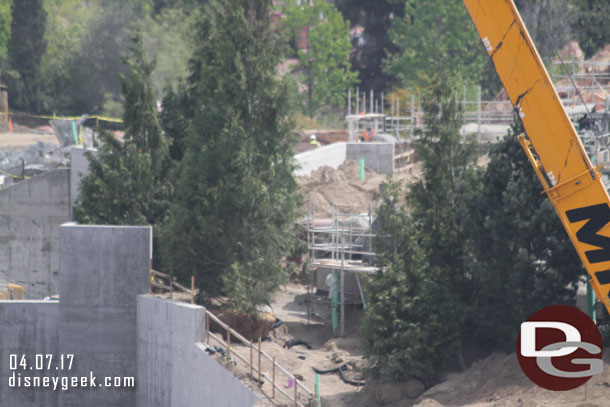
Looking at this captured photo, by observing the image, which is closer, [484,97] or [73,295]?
[73,295]

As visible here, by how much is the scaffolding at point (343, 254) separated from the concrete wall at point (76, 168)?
8.43 meters

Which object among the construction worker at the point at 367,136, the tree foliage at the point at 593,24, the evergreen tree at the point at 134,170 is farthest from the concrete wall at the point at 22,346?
the construction worker at the point at 367,136

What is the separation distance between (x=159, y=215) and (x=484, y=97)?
37372 mm

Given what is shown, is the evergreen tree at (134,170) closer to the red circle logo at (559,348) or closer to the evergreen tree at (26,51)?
the red circle logo at (559,348)

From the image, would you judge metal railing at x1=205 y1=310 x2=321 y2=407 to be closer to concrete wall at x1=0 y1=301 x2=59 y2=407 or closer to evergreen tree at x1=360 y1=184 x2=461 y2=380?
evergreen tree at x1=360 y1=184 x2=461 y2=380

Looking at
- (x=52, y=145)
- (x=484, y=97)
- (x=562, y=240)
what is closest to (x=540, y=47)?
(x=484, y=97)

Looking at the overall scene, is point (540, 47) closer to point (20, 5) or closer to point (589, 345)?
point (20, 5)

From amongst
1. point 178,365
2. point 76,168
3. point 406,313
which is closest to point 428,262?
point 406,313

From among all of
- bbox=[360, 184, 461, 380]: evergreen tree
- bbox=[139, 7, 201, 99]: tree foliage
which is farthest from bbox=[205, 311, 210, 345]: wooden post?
bbox=[139, 7, 201, 99]: tree foliage

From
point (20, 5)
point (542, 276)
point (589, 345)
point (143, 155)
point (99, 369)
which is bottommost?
point (99, 369)

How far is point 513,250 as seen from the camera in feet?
65.0

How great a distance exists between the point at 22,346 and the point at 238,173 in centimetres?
753

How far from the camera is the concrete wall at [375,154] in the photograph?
45.2m

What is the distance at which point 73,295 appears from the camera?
24.1m
